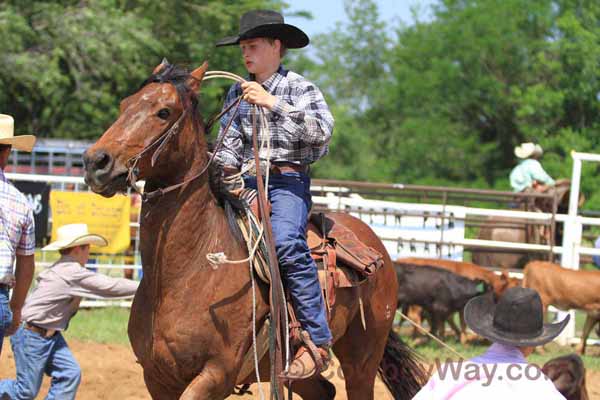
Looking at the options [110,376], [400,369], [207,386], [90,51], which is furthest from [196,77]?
[90,51]

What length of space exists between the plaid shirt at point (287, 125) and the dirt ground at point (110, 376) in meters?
2.98

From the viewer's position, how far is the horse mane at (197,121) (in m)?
4.49

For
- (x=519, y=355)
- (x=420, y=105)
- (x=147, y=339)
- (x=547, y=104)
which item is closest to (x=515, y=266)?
(x=147, y=339)

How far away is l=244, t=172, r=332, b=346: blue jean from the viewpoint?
15.5 feet

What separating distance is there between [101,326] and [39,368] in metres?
4.61

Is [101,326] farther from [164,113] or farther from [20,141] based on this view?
[164,113]

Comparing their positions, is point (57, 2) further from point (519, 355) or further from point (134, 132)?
point (519, 355)

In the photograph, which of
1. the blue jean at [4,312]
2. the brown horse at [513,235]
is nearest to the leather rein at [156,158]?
the blue jean at [4,312]

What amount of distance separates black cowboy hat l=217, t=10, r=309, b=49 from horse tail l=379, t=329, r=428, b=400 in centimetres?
237

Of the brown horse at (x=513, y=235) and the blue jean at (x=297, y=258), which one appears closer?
the blue jean at (x=297, y=258)

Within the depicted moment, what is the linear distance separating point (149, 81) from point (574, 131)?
29.0 metres

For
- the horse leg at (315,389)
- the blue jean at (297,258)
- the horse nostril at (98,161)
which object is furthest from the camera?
the horse leg at (315,389)

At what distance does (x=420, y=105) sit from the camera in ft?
123

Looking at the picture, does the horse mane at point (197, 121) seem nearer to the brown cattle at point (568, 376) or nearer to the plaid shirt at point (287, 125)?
the plaid shirt at point (287, 125)
